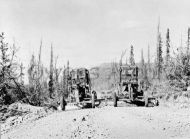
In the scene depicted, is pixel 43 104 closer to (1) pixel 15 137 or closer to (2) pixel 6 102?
(2) pixel 6 102

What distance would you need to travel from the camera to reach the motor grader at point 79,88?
22734 mm

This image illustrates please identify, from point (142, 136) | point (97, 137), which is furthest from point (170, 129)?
point (97, 137)

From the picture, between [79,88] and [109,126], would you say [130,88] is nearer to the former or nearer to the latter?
[79,88]

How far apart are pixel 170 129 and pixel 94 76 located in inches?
4005

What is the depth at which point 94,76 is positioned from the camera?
116062 mm

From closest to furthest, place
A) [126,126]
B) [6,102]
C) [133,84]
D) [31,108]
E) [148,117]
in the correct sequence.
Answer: [126,126] < [148,117] < [31,108] < [6,102] < [133,84]

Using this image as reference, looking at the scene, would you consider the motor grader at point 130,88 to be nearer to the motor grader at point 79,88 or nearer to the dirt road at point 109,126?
the motor grader at point 79,88

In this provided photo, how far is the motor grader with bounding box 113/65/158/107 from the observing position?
22297 millimetres

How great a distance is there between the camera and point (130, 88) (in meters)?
22.7

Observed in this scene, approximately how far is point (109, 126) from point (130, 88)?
896 cm

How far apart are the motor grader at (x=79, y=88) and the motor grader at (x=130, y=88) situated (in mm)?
2122

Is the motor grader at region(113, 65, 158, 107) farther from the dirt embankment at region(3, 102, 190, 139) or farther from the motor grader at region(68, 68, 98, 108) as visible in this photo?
the dirt embankment at region(3, 102, 190, 139)

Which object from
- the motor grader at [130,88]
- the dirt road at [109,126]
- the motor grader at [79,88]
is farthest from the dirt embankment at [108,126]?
the motor grader at [79,88]

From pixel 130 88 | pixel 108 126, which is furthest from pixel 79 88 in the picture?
pixel 108 126
